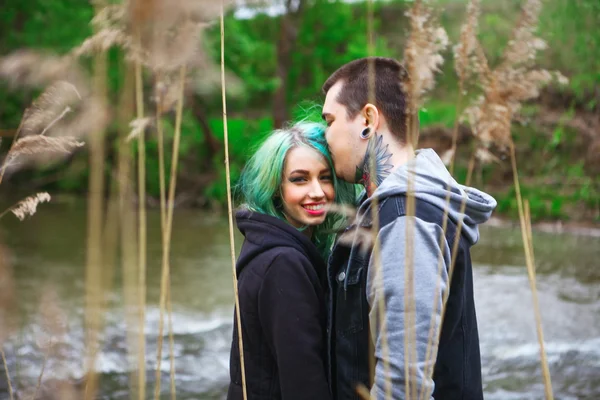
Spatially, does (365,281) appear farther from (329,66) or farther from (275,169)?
(329,66)

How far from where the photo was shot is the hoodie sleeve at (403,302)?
148cm

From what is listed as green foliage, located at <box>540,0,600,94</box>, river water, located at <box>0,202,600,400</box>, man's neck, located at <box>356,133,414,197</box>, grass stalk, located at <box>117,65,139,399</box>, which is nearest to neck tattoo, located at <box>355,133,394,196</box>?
man's neck, located at <box>356,133,414,197</box>

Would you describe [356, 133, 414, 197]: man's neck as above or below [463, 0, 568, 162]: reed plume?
below

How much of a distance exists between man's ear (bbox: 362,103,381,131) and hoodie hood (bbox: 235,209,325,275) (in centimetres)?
39

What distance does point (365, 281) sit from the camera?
5.33ft

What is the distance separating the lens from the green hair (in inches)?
80.9

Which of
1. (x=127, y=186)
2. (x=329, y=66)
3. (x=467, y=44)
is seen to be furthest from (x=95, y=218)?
(x=329, y=66)

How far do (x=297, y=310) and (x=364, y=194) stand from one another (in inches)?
20.6

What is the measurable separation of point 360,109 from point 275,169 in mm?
405

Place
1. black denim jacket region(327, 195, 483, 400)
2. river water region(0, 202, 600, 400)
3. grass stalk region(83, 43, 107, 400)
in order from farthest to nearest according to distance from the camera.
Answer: river water region(0, 202, 600, 400), black denim jacket region(327, 195, 483, 400), grass stalk region(83, 43, 107, 400)

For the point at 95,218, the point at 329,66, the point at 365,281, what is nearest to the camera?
the point at 95,218

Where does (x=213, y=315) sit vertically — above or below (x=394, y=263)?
below

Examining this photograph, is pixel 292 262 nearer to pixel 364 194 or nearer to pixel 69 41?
pixel 364 194

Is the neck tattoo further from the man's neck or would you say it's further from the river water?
the river water
